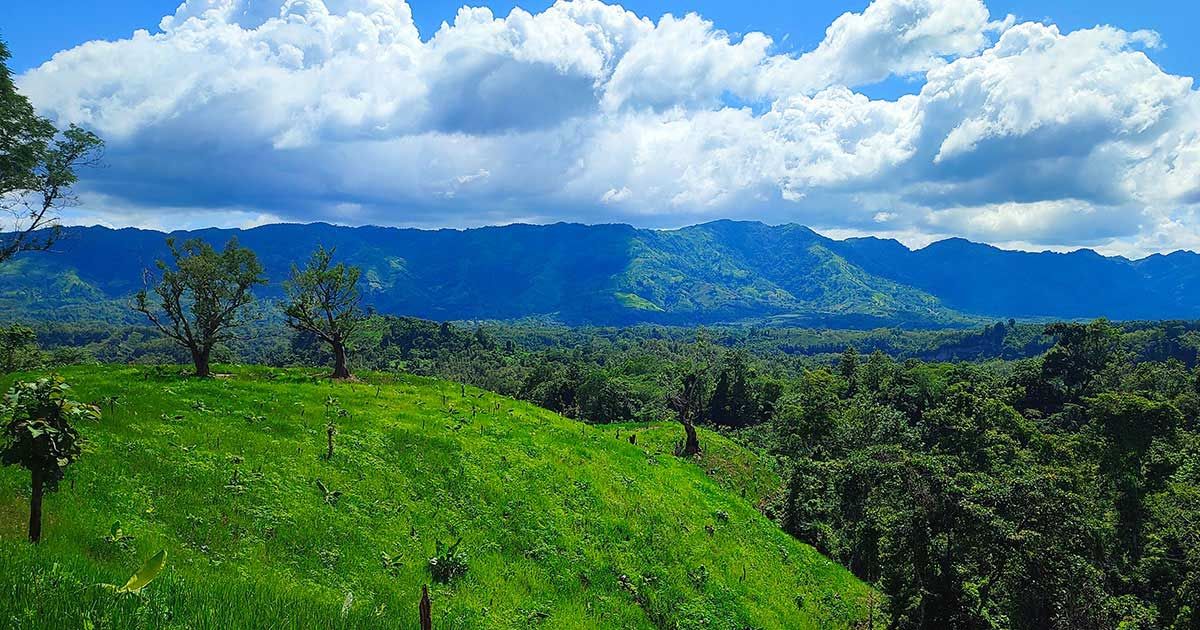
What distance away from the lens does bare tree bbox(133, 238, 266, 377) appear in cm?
3931

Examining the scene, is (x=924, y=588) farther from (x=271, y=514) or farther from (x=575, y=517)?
(x=271, y=514)

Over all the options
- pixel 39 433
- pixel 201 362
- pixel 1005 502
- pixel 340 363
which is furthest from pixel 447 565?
pixel 340 363

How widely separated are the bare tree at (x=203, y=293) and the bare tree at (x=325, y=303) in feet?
18.2

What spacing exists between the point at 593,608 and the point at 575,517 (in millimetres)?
6416

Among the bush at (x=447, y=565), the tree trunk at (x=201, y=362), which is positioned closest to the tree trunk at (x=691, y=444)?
the bush at (x=447, y=565)

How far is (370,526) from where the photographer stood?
24172 mm

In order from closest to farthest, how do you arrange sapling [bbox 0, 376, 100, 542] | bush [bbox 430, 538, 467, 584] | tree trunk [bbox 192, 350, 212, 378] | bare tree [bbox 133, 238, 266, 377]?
sapling [bbox 0, 376, 100, 542]
bush [bbox 430, 538, 467, 584]
bare tree [bbox 133, 238, 266, 377]
tree trunk [bbox 192, 350, 212, 378]

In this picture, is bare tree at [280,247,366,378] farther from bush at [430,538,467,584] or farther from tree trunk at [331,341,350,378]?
bush at [430,538,467,584]

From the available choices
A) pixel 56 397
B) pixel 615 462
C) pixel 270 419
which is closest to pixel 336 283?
pixel 270 419

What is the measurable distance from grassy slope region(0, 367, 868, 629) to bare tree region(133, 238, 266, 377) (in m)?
3.28

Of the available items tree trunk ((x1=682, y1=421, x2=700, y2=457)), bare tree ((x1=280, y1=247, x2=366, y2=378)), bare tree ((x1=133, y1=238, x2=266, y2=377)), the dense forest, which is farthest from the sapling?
tree trunk ((x1=682, y1=421, x2=700, y2=457))

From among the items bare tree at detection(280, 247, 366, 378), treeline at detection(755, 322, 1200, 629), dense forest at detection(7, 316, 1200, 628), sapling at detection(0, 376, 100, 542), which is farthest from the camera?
bare tree at detection(280, 247, 366, 378)

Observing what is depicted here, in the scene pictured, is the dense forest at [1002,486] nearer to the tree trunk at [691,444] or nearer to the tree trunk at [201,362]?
the tree trunk at [691,444]

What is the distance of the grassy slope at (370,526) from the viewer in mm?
13211
